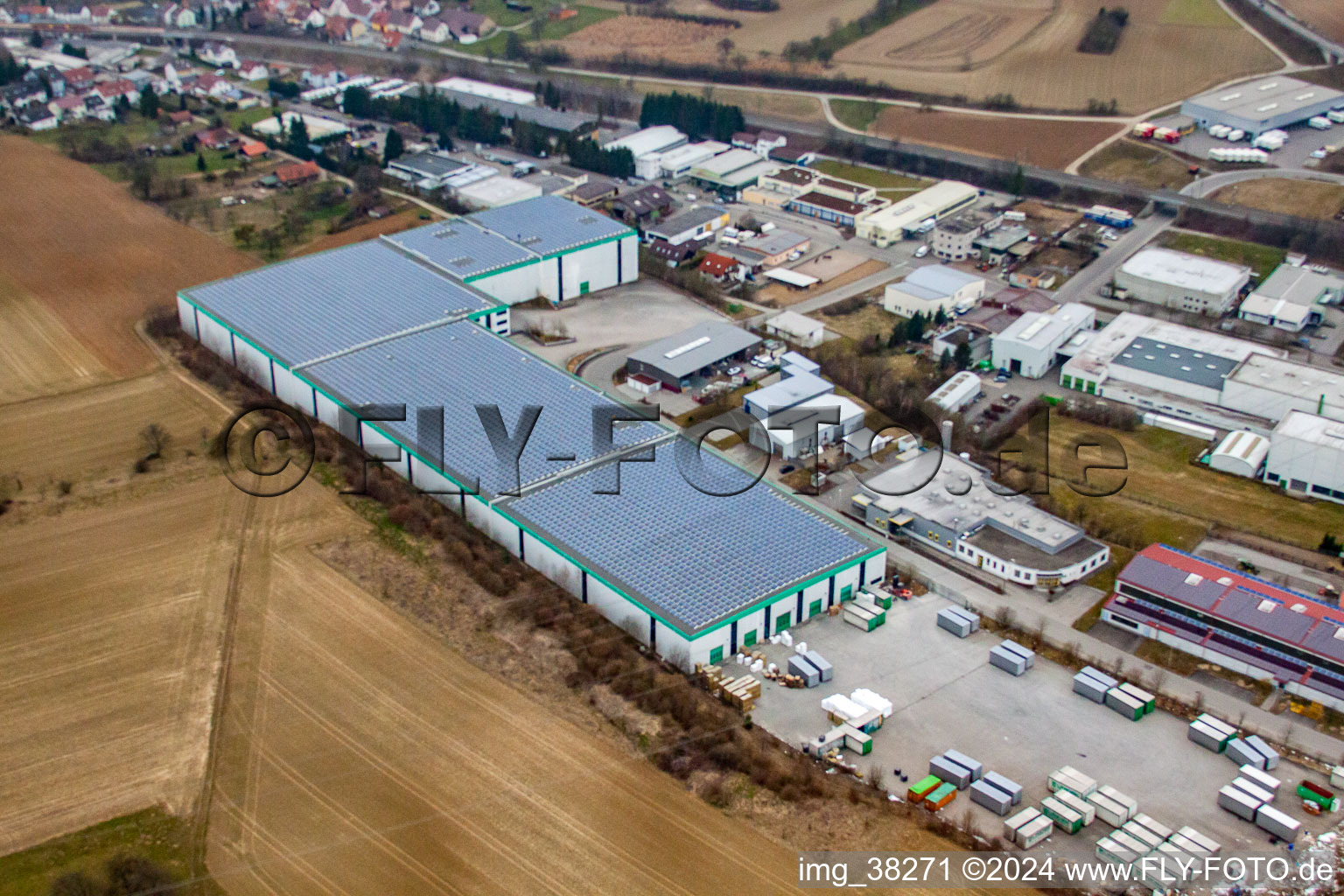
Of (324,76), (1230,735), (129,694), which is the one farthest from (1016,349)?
(324,76)

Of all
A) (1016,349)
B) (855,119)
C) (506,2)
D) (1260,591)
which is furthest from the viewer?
(506,2)

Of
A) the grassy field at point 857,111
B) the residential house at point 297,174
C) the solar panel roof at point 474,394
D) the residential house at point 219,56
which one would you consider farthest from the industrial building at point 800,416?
the residential house at point 219,56

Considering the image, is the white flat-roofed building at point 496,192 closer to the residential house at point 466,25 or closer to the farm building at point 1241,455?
the residential house at point 466,25

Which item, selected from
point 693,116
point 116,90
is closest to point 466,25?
point 116,90

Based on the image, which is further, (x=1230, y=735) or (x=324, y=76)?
(x=324, y=76)

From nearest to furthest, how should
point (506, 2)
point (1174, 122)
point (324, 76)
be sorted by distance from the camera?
point (1174, 122)
point (324, 76)
point (506, 2)

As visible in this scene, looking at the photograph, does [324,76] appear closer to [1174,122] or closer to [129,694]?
[1174,122]

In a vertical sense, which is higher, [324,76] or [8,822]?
[324,76]

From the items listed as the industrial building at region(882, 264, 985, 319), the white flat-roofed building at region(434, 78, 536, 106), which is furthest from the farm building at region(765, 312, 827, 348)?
the white flat-roofed building at region(434, 78, 536, 106)
